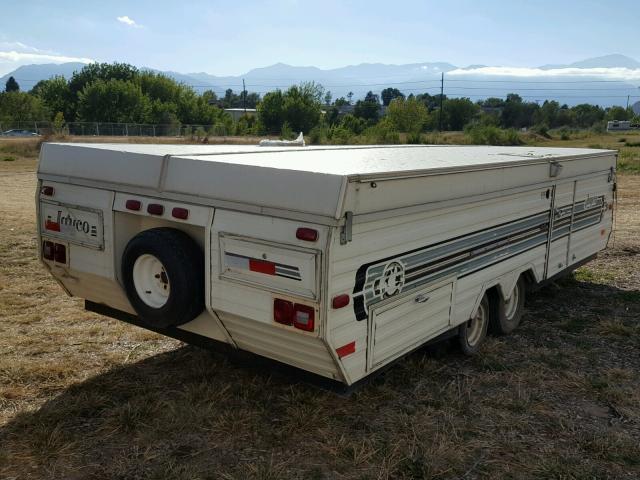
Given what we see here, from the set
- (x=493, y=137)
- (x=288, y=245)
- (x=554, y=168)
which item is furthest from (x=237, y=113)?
(x=288, y=245)

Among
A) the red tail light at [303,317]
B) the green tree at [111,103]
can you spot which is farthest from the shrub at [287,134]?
the red tail light at [303,317]

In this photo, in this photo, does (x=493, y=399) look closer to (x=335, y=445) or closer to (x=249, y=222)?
(x=335, y=445)

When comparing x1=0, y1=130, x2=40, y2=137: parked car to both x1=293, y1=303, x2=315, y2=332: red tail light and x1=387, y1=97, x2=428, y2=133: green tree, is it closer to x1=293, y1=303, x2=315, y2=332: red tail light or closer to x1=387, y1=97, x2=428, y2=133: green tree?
x1=387, y1=97, x2=428, y2=133: green tree

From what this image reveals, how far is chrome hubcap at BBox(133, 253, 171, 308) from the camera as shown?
3770 millimetres

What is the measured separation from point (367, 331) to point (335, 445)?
755 mm

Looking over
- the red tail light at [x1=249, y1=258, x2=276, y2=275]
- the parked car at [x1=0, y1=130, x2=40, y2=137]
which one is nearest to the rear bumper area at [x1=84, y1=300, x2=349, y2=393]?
the red tail light at [x1=249, y1=258, x2=276, y2=275]

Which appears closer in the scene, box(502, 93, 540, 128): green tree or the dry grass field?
the dry grass field

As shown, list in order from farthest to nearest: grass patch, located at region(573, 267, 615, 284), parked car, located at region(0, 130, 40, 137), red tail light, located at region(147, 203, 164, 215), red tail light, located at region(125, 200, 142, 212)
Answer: parked car, located at region(0, 130, 40, 137), grass patch, located at region(573, 267, 615, 284), red tail light, located at region(125, 200, 142, 212), red tail light, located at region(147, 203, 164, 215)

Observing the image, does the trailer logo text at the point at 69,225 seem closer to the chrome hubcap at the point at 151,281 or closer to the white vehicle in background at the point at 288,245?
the white vehicle in background at the point at 288,245

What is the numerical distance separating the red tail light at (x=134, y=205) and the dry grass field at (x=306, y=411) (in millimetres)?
1224

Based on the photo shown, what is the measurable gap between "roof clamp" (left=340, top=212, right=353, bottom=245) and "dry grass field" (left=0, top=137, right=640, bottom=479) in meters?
1.11

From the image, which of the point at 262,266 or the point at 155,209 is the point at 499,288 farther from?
the point at 155,209

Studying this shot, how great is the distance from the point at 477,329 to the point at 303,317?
7.70 ft

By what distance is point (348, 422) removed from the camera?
154 inches
